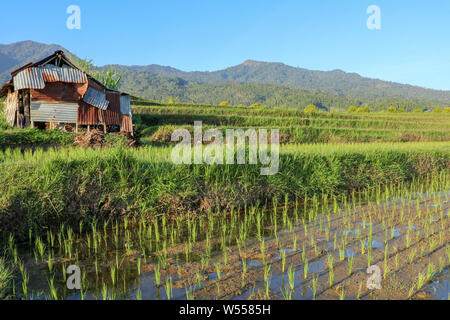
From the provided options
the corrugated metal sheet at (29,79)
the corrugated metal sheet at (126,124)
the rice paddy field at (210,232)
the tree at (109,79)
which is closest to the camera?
the rice paddy field at (210,232)

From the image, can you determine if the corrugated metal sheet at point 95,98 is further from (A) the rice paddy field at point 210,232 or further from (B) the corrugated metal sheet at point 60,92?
(A) the rice paddy field at point 210,232

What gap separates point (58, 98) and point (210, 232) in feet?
37.2

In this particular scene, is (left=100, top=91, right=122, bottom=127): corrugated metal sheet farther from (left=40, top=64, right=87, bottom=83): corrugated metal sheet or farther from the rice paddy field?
the rice paddy field

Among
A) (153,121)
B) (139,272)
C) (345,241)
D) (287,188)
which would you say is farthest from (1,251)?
(153,121)

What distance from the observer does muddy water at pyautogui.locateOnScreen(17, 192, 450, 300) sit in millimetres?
3123

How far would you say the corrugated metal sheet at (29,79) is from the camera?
41.1 ft

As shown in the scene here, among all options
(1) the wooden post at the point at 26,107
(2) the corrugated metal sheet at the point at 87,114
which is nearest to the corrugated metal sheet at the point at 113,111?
(2) the corrugated metal sheet at the point at 87,114

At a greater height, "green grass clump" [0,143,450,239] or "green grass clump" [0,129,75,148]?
"green grass clump" [0,129,75,148]

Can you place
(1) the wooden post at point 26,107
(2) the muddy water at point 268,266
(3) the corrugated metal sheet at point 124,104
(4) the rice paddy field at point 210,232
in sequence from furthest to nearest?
(3) the corrugated metal sheet at point 124,104, (1) the wooden post at point 26,107, (4) the rice paddy field at point 210,232, (2) the muddy water at point 268,266

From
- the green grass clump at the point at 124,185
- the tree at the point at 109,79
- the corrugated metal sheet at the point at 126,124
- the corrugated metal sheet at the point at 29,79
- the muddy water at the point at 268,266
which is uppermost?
the tree at the point at 109,79

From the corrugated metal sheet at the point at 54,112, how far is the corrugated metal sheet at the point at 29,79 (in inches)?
32.3

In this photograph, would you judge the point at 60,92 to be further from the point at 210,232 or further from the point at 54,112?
the point at 210,232

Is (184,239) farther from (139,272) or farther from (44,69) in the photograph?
(44,69)

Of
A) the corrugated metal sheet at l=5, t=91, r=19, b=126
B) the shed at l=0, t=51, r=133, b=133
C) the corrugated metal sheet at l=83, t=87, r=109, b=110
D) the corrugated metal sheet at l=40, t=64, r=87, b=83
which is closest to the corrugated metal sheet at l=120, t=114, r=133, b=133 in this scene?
the shed at l=0, t=51, r=133, b=133
